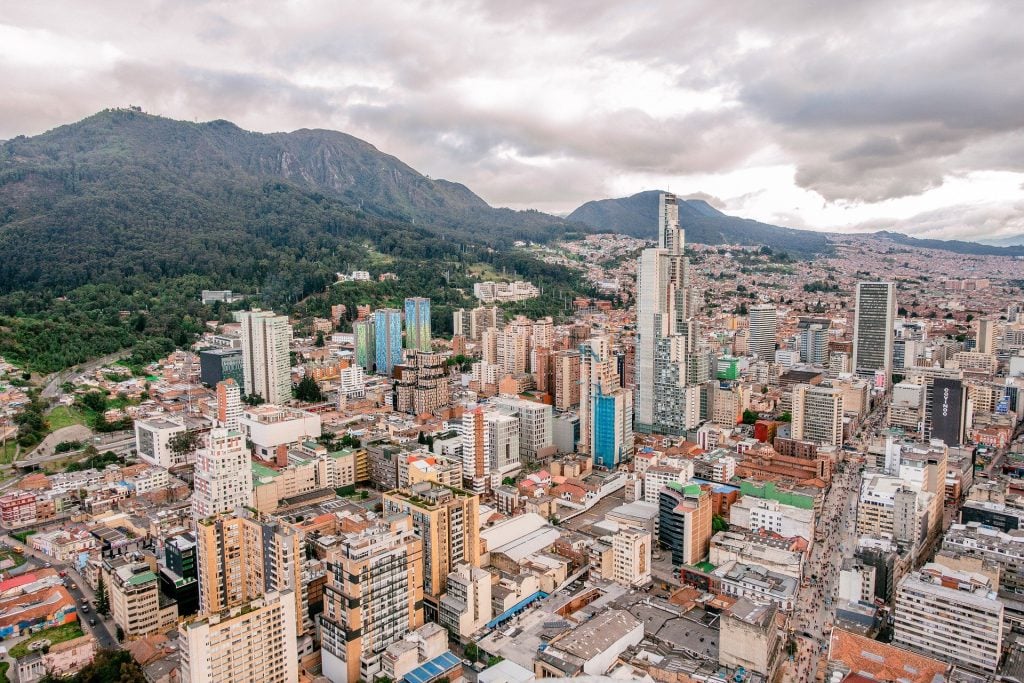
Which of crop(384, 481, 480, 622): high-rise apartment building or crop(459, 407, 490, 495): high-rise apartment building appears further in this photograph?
crop(459, 407, 490, 495): high-rise apartment building

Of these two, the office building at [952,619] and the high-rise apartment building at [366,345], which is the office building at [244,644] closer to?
the office building at [952,619]

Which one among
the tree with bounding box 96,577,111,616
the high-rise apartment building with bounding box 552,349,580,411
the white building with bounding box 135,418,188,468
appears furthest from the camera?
the high-rise apartment building with bounding box 552,349,580,411

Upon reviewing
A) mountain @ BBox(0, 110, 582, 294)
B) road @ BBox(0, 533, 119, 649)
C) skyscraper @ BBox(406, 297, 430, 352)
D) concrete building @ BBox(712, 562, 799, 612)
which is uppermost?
mountain @ BBox(0, 110, 582, 294)

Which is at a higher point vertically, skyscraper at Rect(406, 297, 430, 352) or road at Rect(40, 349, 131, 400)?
skyscraper at Rect(406, 297, 430, 352)

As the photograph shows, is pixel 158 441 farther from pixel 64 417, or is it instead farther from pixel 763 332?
pixel 763 332

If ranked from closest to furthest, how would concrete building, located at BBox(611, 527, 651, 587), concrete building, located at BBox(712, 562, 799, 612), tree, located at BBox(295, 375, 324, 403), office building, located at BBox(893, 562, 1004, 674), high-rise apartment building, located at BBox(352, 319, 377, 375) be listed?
office building, located at BBox(893, 562, 1004, 674)
concrete building, located at BBox(712, 562, 799, 612)
concrete building, located at BBox(611, 527, 651, 587)
tree, located at BBox(295, 375, 324, 403)
high-rise apartment building, located at BBox(352, 319, 377, 375)

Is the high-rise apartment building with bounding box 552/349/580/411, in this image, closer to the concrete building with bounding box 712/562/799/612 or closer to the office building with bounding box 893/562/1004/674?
the concrete building with bounding box 712/562/799/612

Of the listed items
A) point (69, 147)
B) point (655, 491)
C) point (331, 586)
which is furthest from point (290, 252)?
point (331, 586)

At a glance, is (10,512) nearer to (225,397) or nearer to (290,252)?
(225,397)

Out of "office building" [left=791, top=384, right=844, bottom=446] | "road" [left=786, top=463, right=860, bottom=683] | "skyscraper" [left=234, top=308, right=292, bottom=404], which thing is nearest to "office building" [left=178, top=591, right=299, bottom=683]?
"road" [left=786, top=463, right=860, bottom=683]
